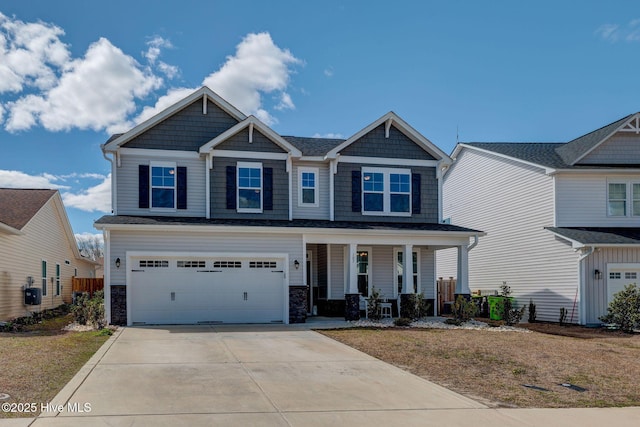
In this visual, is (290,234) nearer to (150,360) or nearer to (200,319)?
(200,319)

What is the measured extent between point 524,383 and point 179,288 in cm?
1141

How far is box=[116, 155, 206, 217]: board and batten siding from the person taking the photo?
1898 cm

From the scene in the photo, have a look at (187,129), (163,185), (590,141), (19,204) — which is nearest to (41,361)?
(163,185)

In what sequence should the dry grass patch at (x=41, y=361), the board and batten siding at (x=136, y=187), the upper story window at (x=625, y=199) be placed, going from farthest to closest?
the upper story window at (x=625, y=199)
the board and batten siding at (x=136, y=187)
the dry grass patch at (x=41, y=361)

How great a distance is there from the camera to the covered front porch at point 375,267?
19.5m

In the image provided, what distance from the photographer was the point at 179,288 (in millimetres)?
18125

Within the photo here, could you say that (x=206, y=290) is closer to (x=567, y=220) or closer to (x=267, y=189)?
(x=267, y=189)

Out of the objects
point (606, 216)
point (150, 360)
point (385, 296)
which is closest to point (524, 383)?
point (150, 360)

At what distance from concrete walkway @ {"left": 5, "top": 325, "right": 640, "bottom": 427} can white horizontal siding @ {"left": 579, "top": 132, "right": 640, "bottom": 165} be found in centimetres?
1399

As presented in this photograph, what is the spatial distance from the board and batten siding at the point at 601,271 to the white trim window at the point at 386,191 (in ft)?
21.1

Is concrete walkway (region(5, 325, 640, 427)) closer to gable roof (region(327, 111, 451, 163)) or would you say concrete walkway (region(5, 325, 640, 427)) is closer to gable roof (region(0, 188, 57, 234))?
gable roof (region(327, 111, 451, 163))

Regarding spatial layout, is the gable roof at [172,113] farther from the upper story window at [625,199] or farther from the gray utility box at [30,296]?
the upper story window at [625,199]

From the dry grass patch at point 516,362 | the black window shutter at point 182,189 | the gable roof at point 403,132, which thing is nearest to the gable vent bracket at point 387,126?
the gable roof at point 403,132

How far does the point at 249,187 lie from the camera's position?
19.9 m
